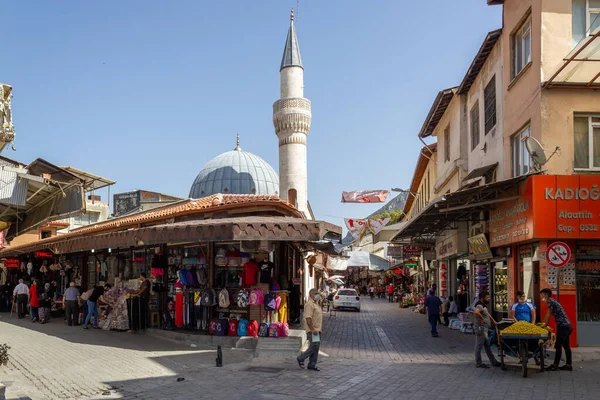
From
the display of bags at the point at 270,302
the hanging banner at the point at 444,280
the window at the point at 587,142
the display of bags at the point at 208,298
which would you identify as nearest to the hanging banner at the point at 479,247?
the window at the point at 587,142

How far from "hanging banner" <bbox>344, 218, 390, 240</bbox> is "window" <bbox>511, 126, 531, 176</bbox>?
18.6 meters

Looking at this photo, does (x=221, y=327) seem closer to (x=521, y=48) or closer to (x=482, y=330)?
(x=482, y=330)

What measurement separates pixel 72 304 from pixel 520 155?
14.3 metres

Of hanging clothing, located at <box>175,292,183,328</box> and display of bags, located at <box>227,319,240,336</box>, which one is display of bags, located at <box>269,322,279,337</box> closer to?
display of bags, located at <box>227,319,240,336</box>

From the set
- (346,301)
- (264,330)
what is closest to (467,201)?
(264,330)

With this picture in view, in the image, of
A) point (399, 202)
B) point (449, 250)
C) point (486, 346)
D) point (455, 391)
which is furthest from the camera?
point (399, 202)

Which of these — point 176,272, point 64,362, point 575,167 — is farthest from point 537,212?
point 64,362

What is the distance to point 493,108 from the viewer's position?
61.7 feet

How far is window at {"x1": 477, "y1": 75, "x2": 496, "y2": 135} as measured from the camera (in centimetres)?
1869

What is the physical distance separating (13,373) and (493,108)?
1486cm

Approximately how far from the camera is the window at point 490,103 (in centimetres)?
1869

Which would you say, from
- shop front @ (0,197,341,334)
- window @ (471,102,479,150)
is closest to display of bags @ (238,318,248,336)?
shop front @ (0,197,341,334)

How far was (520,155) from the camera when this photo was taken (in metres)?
16.5

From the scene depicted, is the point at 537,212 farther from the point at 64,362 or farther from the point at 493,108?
the point at 64,362
